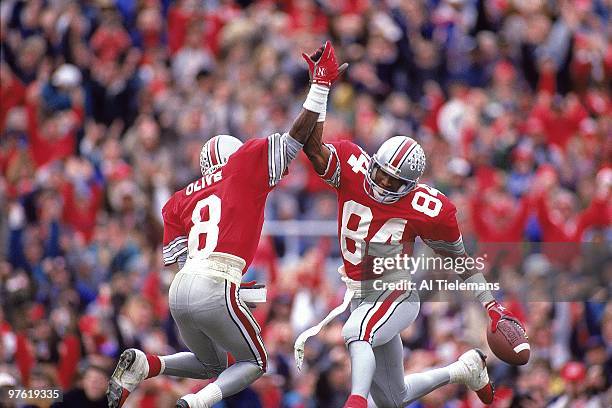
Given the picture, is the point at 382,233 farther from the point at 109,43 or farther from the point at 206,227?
the point at 109,43

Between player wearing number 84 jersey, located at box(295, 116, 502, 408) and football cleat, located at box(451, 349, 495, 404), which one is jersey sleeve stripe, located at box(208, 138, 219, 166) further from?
football cleat, located at box(451, 349, 495, 404)

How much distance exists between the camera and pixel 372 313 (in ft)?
33.5

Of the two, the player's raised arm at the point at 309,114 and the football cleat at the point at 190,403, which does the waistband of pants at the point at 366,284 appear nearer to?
the player's raised arm at the point at 309,114

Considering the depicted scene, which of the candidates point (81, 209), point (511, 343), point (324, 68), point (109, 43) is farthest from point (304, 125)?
point (109, 43)

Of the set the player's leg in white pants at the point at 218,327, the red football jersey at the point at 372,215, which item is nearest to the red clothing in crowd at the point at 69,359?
the player's leg in white pants at the point at 218,327

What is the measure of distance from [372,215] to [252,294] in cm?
94

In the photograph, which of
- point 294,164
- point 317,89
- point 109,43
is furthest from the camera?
point 109,43

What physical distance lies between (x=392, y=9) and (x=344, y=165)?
900 cm

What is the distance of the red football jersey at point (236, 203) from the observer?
987 cm

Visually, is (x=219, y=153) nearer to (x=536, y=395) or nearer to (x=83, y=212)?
(x=536, y=395)

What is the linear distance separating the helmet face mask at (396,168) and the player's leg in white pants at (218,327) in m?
1.15

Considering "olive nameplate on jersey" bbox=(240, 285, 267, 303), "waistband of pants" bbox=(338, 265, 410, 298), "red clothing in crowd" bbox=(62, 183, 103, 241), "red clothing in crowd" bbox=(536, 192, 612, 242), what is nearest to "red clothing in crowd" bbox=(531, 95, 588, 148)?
"red clothing in crowd" bbox=(536, 192, 612, 242)

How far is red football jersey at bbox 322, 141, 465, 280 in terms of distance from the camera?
10.3 m

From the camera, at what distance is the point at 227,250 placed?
9844 mm
